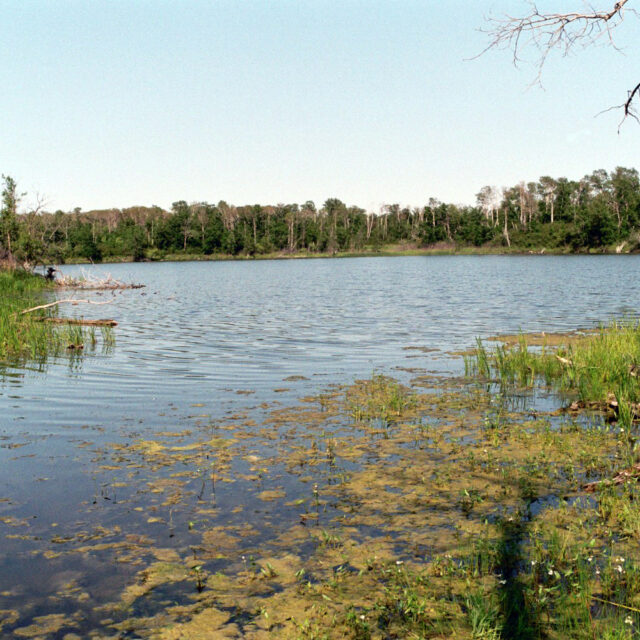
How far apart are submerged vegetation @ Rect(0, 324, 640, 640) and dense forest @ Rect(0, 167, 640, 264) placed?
13259 cm

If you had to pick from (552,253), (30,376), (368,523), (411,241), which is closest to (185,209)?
(411,241)

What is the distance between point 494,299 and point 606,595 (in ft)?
117

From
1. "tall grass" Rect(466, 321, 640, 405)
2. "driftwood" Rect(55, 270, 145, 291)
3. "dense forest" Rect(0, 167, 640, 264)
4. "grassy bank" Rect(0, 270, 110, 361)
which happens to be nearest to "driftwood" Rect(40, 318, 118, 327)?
"grassy bank" Rect(0, 270, 110, 361)

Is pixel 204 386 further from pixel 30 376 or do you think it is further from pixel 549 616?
pixel 549 616

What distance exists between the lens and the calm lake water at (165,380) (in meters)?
6.04

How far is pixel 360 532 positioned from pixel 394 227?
180351 mm

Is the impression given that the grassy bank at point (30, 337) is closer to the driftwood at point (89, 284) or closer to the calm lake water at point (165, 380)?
the calm lake water at point (165, 380)

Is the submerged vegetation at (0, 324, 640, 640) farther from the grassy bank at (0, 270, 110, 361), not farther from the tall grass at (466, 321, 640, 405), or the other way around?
the grassy bank at (0, 270, 110, 361)

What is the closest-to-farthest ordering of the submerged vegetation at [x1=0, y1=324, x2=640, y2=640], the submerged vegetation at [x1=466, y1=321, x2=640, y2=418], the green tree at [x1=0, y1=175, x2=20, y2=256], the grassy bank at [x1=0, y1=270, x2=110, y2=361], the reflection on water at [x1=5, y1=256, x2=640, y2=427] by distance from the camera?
the submerged vegetation at [x1=0, y1=324, x2=640, y2=640], the submerged vegetation at [x1=466, y1=321, x2=640, y2=418], the reflection on water at [x1=5, y1=256, x2=640, y2=427], the grassy bank at [x1=0, y1=270, x2=110, y2=361], the green tree at [x1=0, y1=175, x2=20, y2=256]

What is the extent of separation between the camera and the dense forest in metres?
136

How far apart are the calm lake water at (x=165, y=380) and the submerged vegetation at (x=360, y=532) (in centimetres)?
10

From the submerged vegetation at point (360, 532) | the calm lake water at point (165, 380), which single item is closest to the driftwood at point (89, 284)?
the calm lake water at point (165, 380)

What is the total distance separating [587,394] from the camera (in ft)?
37.1

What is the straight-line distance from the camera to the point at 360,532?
19.7 feet
